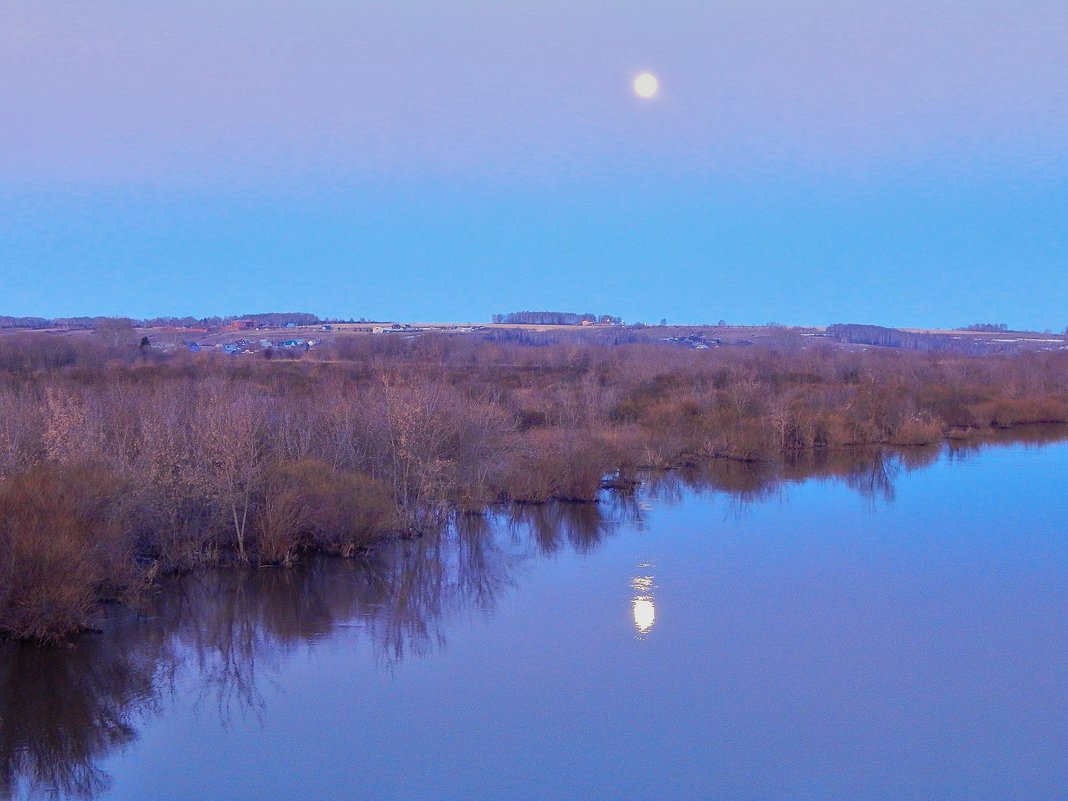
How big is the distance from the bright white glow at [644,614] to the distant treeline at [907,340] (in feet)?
174

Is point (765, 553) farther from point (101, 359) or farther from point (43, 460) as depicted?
point (101, 359)

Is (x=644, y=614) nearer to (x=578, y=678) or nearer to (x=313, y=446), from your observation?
(x=578, y=678)

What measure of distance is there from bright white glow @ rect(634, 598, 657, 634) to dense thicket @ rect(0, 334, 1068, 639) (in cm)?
387

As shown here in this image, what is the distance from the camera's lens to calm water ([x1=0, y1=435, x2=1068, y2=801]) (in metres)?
7.64

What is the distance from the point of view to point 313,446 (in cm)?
1540

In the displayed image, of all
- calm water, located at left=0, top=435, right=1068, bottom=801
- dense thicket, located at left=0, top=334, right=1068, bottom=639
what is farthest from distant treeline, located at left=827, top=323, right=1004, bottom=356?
Result: calm water, located at left=0, top=435, right=1068, bottom=801

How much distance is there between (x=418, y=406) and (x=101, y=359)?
79.4 feet

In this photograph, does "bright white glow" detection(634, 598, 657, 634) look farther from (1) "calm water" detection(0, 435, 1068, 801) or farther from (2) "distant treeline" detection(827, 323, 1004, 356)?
(2) "distant treeline" detection(827, 323, 1004, 356)

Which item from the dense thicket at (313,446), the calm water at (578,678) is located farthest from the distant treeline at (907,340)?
the calm water at (578,678)

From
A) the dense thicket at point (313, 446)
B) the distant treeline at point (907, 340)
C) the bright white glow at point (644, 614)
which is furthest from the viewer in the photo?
the distant treeline at point (907, 340)

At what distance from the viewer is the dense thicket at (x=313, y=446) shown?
10.4 m

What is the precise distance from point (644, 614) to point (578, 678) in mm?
2106

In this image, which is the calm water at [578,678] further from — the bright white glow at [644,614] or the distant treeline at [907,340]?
the distant treeline at [907,340]

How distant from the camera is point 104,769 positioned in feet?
25.0
